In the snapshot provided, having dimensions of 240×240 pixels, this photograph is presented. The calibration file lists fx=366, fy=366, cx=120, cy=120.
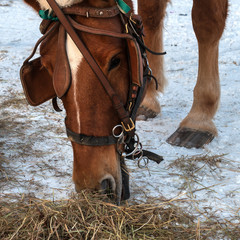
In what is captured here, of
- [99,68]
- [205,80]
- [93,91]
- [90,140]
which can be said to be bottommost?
[205,80]

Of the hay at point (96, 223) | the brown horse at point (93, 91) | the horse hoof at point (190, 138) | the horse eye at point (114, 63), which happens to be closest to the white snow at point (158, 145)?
the horse hoof at point (190, 138)

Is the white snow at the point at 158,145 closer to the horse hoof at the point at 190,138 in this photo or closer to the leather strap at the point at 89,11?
the horse hoof at the point at 190,138

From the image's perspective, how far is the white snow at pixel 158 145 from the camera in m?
2.64

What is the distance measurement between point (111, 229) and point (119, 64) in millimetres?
878

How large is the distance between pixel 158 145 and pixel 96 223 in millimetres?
1600

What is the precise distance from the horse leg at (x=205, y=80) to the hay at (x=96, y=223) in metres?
1.34

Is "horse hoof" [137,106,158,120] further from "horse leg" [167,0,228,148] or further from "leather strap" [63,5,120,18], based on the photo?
"leather strap" [63,5,120,18]

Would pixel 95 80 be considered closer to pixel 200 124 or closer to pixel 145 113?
pixel 200 124

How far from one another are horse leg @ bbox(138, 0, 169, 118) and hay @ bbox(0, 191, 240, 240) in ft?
6.72

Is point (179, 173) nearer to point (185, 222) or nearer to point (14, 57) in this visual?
point (185, 222)

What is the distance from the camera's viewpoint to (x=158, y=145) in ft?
11.3

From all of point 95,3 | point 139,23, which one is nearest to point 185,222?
point 139,23

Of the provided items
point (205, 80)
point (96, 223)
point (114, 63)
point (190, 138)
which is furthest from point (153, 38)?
point (96, 223)

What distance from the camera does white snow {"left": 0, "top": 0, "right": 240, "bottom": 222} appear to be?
104 inches
